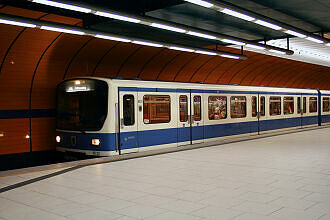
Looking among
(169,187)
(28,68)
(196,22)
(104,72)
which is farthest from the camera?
(104,72)

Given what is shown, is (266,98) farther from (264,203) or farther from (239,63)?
A: (264,203)

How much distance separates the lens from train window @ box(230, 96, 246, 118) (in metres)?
14.7

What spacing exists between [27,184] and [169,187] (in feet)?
9.99

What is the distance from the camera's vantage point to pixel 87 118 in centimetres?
998

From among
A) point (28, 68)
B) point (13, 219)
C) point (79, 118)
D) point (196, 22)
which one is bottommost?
point (13, 219)

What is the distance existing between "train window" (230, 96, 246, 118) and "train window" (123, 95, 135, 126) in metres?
5.68

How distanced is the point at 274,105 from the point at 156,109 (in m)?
8.64

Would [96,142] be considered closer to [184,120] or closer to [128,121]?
[128,121]

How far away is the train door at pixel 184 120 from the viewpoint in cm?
1217

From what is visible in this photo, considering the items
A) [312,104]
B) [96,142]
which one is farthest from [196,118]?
[312,104]

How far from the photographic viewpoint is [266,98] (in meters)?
16.9

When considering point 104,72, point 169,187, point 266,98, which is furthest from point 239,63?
point 169,187

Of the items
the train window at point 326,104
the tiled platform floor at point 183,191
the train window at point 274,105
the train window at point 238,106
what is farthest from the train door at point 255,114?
the train window at point 326,104

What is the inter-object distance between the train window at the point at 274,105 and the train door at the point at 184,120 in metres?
6.52
